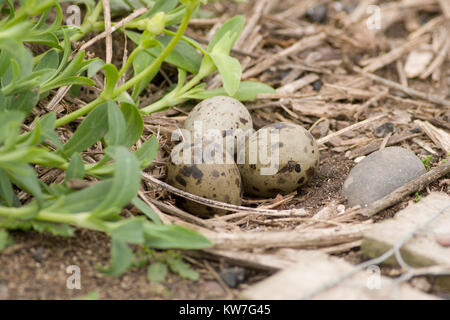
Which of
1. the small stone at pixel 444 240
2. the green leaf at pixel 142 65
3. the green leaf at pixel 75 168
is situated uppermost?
the green leaf at pixel 142 65

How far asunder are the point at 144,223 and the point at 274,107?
76.8 inches

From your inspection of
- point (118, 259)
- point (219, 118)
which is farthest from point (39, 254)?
point (219, 118)

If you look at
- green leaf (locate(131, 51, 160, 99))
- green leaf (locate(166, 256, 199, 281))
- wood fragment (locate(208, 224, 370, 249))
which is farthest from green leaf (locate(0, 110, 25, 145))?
green leaf (locate(131, 51, 160, 99))

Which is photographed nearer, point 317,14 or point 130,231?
point 130,231

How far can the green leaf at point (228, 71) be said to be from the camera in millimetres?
2992

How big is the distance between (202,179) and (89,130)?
2.10ft

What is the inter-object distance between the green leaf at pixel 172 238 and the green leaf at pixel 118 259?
0.14 meters

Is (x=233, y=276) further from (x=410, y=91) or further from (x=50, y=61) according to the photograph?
(x=410, y=91)

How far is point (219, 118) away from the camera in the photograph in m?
3.18

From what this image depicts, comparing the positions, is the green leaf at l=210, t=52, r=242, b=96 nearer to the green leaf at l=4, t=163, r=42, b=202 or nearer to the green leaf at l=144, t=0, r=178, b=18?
the green leaf at l=144, t=0, r=178, b=18

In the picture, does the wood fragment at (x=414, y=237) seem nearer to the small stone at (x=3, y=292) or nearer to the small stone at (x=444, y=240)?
the small stone at (x=444, y=240)

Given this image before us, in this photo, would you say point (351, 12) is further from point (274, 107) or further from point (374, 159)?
point (374, 159)

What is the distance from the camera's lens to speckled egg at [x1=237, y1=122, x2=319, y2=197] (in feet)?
10.0

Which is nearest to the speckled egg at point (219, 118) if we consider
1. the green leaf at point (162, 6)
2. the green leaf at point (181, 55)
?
the green leaf at point (181, 55)
